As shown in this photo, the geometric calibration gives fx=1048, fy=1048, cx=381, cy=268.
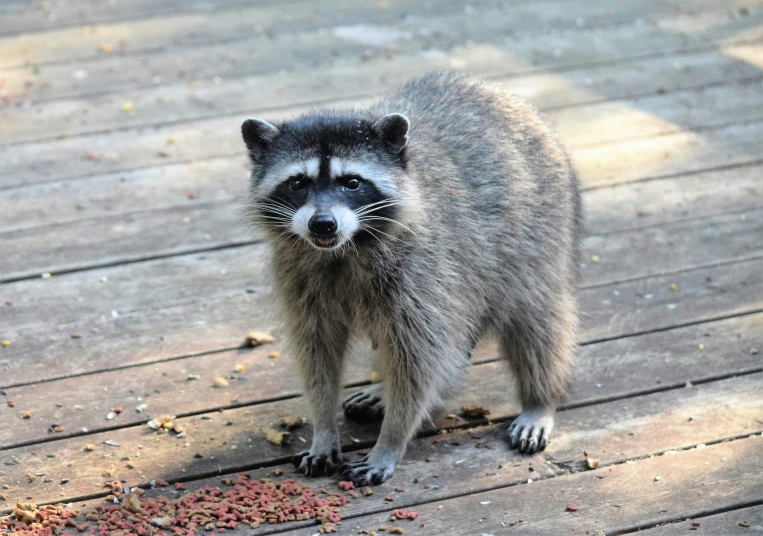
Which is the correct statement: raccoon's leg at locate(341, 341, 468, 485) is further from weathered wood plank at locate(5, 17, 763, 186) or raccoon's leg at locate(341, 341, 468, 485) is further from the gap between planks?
weathered wood plank at locate(5, 17, 763, 186)

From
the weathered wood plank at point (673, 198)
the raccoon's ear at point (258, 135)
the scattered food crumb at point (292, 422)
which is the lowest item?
the scattered food crumb at point (292, 422)

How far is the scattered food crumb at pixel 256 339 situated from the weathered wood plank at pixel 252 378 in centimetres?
2

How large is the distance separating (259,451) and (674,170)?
7.53 ft

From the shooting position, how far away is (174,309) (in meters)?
3.54

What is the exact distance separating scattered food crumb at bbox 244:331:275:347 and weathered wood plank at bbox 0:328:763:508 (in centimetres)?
29

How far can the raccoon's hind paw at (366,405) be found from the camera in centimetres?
309

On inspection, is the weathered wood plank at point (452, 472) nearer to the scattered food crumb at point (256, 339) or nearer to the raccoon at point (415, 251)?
the raccoon at point (415, 251)

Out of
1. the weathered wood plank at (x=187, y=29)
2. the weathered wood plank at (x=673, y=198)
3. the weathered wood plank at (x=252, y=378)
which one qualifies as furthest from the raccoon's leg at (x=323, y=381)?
the weathered wood plank at (x=187, y=29)

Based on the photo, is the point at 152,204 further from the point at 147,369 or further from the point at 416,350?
the point at 416,350

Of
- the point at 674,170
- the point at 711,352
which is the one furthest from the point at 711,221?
the point at 711,352

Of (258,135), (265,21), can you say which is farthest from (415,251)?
(265,21)

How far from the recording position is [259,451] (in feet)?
9.49

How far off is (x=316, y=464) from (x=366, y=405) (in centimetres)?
33

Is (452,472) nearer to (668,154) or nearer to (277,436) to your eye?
(277,436)
